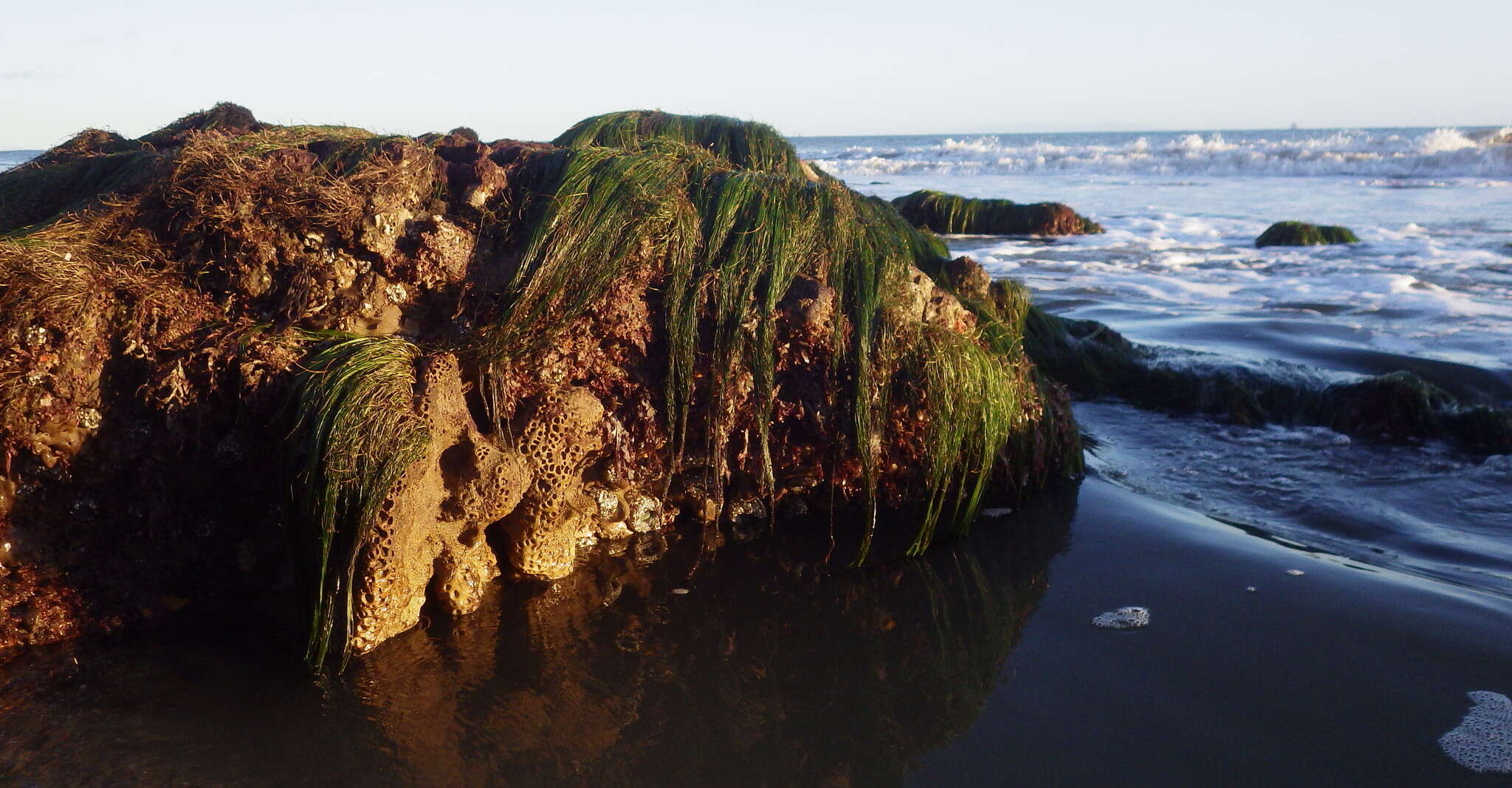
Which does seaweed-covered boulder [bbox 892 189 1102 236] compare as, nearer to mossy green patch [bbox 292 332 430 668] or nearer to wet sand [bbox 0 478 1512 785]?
wet sand [bbox 0 478 1512 785]

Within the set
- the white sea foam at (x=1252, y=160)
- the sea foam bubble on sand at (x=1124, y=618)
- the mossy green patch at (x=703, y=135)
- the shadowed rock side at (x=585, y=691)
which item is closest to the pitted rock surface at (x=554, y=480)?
the shadowed rock side at (x=585, y=691)

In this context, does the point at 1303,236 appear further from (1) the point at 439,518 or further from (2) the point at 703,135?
(1) the point at 439,518

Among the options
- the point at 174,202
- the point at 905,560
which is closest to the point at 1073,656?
the point at 905,560

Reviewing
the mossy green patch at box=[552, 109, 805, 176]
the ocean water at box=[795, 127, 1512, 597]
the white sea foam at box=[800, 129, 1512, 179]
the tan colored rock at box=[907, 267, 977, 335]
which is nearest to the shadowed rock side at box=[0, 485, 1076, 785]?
the tan colored rock at box=[907, 267, 977, 335]

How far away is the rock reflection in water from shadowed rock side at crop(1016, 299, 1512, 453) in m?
2.71

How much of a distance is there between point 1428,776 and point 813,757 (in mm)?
1579

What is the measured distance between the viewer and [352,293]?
353 cm

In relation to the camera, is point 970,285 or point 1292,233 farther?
point 1292,233

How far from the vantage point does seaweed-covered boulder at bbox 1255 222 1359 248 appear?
44.5 feet

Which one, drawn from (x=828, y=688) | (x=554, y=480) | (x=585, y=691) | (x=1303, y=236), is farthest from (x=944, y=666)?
(x=1303, y=236)

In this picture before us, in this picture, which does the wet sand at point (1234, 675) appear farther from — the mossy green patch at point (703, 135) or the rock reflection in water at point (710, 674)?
the mossy green patch at point (703, 135)

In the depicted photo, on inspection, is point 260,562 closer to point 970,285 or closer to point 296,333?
point 296,333

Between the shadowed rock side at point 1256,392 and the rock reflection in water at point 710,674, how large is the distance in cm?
271

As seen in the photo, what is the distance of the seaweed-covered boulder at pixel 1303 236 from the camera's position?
13570 mm
